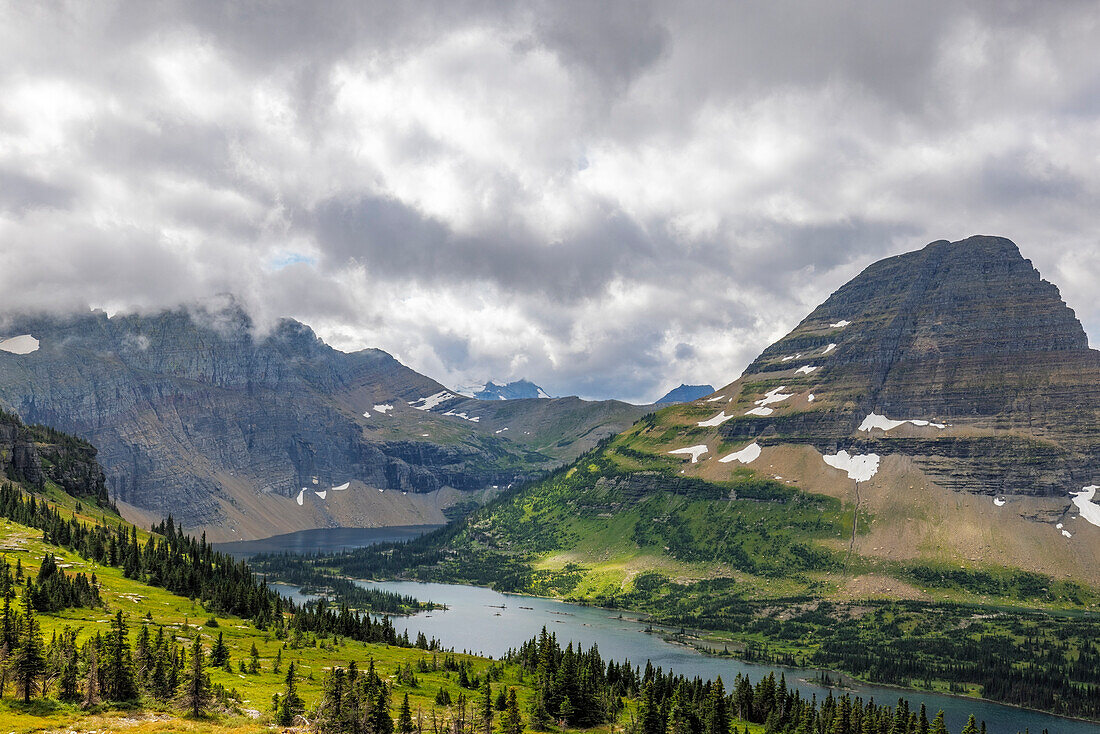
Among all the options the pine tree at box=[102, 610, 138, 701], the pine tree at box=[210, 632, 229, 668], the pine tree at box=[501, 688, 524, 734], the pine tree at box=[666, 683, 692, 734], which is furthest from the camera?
the pine tree at box=[666, 683, 692, 734]

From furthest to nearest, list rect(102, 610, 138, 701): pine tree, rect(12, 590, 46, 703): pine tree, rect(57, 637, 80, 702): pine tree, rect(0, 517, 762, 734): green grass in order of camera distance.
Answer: rect(102, 610, 138, 701): pine tree, rect(57, 637, 80, 702): pine tree, rect(12, 590, 46, 703): pine tree, rect(0, 517, 762, 734): green grass

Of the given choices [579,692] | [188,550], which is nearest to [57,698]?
[579,692]

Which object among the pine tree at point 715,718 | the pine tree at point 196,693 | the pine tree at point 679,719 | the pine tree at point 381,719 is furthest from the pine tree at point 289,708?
the pine tree at point 715,718

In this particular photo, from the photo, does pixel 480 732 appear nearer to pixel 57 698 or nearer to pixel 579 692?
pixel 579 692

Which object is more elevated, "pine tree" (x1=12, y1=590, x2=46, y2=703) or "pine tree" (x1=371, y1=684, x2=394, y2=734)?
"pine tree" (x1=12, y1=590, x2=46, y2=703)

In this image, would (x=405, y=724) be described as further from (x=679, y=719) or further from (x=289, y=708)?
(x=679, y=719)

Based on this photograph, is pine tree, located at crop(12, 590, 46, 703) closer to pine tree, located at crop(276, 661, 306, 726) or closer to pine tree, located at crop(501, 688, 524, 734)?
pine tree, located at crop(276, 661, 306, 726)

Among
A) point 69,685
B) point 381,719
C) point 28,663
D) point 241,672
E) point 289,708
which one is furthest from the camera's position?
point 241,672

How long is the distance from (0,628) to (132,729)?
1905cm

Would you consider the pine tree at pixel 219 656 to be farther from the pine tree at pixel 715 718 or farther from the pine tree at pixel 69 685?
the pine tree at pixel 715 718

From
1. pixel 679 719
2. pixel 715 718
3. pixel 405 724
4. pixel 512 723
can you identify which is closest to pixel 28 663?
pixel 405 724

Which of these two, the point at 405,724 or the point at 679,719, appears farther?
the point at 679,719

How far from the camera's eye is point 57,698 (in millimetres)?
66500

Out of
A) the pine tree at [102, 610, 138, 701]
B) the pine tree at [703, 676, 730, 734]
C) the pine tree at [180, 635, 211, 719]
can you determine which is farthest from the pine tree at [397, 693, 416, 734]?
the pine tree at [703, 676, 730, 734]
